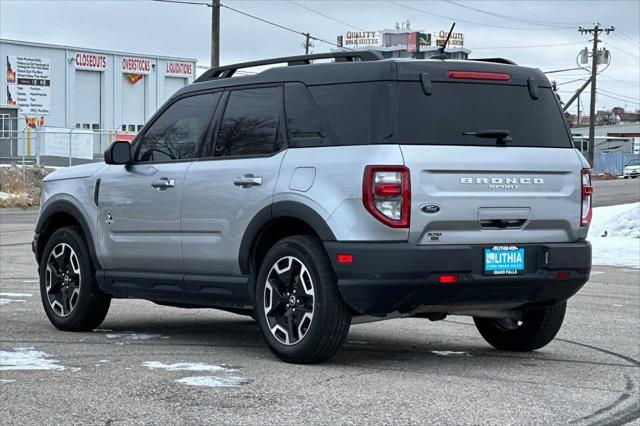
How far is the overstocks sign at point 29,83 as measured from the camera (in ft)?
212

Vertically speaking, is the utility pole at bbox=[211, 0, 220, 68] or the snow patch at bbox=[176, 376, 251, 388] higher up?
the utility pole at bbox=[211, 0, 220, 68]

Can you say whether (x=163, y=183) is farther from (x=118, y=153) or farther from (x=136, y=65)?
(x=136, y=65)

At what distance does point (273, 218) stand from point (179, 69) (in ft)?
228

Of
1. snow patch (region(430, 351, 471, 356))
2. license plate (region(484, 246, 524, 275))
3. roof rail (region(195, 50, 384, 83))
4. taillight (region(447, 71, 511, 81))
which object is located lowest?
snow patch (region(430, 351, 471, 356))

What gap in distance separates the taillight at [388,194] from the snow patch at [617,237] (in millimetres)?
11146

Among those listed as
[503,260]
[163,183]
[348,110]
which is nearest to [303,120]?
[348,110]

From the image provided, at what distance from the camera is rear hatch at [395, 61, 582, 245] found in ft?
24.3

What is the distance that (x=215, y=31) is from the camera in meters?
38.7

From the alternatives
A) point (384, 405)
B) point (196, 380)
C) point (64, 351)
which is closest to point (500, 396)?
point (384, 405)

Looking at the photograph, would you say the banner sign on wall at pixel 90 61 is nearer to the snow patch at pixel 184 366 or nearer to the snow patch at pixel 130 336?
the snow patch at pixel 130 336

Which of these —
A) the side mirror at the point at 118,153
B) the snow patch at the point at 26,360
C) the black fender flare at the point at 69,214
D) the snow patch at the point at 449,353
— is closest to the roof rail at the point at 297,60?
the side mirror at the point at 118,153

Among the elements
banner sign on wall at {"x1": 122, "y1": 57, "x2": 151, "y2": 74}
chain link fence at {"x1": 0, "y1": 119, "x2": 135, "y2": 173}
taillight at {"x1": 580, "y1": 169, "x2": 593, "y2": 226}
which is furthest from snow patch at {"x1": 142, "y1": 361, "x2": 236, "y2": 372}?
banner sign on wall at {"x1": 122, "y1": 57, "x2": 151, "y2": 74}

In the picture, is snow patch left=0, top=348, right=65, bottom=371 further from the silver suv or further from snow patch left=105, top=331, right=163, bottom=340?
the silver suv

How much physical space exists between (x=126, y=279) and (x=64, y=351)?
3.32 ft
